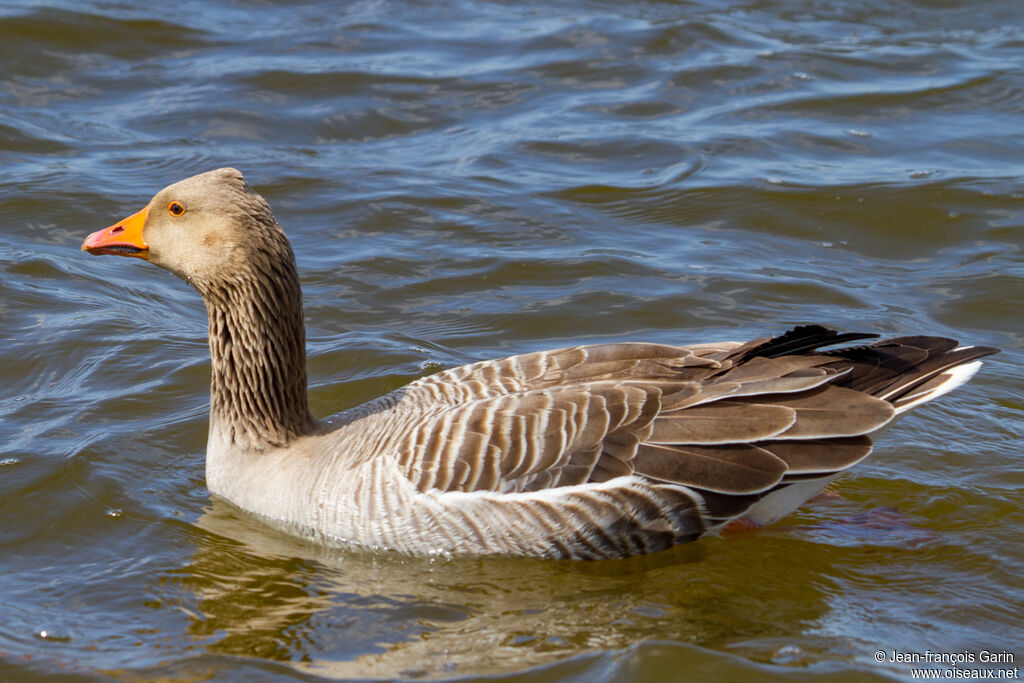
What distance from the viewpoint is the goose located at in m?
6.71

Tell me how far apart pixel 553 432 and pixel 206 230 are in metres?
2.37

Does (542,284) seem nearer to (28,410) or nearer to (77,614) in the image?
(28,410)

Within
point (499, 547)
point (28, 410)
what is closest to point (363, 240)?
point (28, 410)

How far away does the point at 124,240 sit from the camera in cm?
743

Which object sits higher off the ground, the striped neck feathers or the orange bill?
the orange bill

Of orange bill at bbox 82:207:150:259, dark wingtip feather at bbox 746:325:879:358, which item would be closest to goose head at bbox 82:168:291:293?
orange bill at bbox 82:207:150:259

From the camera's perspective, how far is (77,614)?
21.4ft

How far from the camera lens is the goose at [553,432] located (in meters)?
6.71

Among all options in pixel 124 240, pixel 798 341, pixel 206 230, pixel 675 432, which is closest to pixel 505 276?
pixel 206 230

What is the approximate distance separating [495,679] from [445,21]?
12946 mm

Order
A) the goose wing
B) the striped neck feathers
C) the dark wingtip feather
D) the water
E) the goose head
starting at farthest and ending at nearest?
the striped neck feathers → the goose head → the dark wingtip feather → the goose wing → the water

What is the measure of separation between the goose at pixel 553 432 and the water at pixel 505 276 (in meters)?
0.30

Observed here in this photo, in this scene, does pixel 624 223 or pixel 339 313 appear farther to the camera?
pixel 624 223

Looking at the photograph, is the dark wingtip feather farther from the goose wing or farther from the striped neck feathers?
the striped neck feathers
